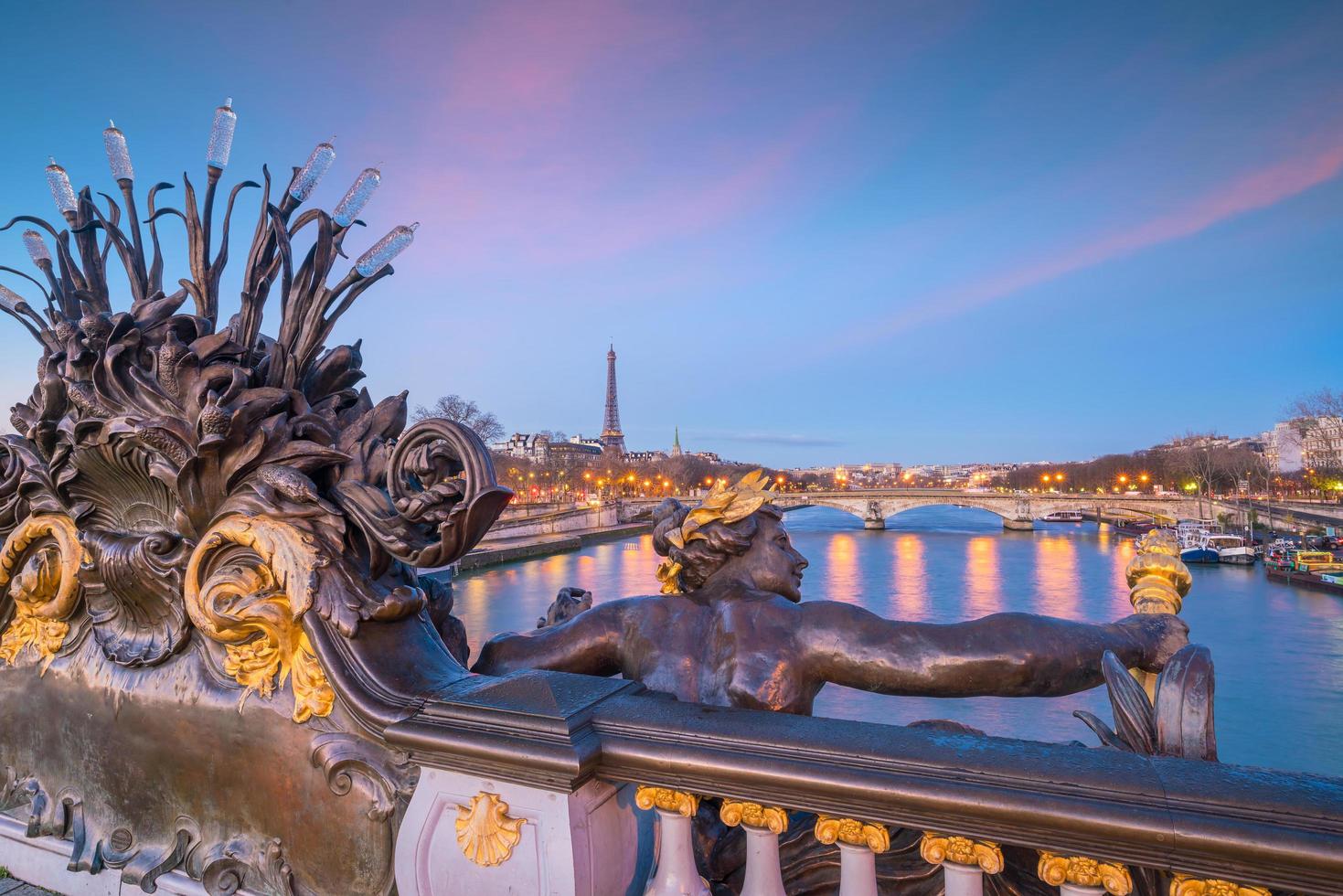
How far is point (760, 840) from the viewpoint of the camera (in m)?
→ 1.33

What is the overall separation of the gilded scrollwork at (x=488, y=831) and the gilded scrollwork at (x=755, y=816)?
16.1 inches

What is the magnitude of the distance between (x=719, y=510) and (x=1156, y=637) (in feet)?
3.70

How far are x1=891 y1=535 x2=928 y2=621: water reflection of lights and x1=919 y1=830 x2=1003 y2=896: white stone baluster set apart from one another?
20.0 metres

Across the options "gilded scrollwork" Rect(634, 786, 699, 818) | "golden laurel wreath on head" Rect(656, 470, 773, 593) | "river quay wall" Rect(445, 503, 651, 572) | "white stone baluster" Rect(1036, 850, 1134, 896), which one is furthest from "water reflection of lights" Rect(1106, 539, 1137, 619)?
"gilded scrollwork" Rect(634, 786, 699, 818)

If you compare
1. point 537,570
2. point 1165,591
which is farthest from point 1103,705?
point 537,570

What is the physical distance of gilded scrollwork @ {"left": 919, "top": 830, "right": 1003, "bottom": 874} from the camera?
45.1 inches

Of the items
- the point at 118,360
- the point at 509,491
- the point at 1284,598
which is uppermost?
the point at 118,360

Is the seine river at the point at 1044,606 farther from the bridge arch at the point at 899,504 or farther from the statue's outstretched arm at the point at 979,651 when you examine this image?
the statue's outstretched arm at the point at 979,651

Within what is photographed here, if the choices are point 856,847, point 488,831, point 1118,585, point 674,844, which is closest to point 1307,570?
point 1118,585

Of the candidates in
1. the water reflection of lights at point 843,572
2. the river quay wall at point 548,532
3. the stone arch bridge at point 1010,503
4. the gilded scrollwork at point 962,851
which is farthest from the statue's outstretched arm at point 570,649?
the stone arch bridge at point 1010,503

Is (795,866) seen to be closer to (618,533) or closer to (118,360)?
(118,360)

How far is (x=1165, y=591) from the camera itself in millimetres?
1941

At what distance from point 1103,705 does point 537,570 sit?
22837mm

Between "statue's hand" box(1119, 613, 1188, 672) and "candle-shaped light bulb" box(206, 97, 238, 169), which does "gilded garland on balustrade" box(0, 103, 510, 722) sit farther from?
"statue's hand" box(1119, 613, 1188, 672)
